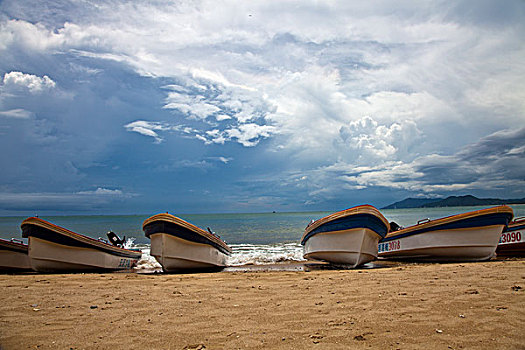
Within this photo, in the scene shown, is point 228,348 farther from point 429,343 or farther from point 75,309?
point 75,309

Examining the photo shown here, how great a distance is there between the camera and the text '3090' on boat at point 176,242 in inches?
419

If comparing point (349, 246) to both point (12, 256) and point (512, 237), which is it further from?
point (12, 256)

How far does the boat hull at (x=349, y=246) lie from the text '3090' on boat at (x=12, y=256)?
10.7m

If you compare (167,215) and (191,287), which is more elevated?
(167,215)

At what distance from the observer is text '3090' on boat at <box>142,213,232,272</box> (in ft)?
34.9

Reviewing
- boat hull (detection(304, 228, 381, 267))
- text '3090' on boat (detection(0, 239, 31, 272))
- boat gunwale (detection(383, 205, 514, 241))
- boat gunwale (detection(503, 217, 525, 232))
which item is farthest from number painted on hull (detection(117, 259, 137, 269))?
boat gunwale (detection(503, 217, 525, 232))

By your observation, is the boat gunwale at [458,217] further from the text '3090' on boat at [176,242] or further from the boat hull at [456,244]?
the text '3090' on boat at [176,242]

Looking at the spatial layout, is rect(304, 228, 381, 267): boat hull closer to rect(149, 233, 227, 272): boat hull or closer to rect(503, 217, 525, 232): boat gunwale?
rect(149, 233, 227, 272): boat hull

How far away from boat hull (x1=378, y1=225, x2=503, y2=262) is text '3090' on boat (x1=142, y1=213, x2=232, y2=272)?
296 inches

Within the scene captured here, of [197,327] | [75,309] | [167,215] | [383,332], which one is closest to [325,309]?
[383,332]

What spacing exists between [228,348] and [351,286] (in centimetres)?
359

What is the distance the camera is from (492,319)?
3.77 metres

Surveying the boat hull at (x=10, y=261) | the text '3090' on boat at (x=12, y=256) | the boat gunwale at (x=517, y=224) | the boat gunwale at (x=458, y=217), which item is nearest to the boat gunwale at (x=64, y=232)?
the text '3090' on boat at (x=12, y=256)

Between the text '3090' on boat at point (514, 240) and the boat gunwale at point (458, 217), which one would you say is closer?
the boat gunwale at point (458, 217)
